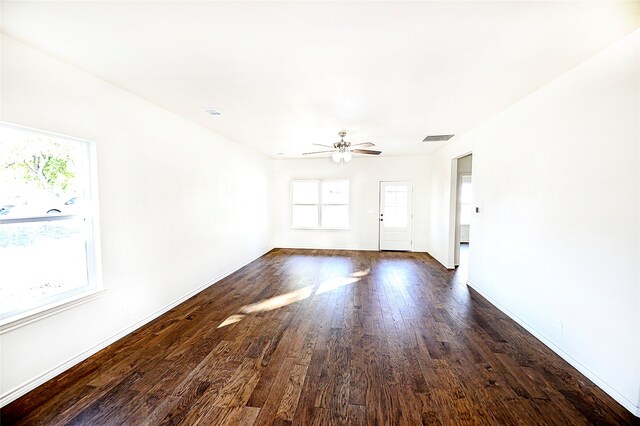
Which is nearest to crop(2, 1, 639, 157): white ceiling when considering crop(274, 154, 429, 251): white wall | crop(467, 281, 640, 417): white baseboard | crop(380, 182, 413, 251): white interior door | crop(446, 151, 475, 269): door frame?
crop(446, 151, 475, 269): door frame

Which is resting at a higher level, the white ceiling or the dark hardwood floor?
the white ceiling

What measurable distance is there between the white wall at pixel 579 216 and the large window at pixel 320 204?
14.2ft

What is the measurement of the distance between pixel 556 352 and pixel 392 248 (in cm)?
493

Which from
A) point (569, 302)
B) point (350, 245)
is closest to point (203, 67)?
point (569, 302)

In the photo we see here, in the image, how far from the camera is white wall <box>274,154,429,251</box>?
285 inches

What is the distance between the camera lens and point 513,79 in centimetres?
257

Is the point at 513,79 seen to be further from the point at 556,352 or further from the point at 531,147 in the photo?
the point at 556,352

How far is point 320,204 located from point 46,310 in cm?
605

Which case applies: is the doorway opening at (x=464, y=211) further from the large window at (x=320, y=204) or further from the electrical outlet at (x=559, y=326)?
the large window at (x=320, y=204)

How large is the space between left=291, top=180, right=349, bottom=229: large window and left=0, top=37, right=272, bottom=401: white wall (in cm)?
292

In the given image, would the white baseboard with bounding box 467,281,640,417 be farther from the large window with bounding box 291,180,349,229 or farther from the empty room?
the large window with bounding box 291,180,349,229

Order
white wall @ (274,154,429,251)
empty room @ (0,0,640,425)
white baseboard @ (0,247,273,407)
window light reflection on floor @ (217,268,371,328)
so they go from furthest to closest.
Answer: white wall @ (274,154,429,251) < window light reflection on floor @ (217,268,371,328) < white baseboard @ (0,247,273,407) < empty room @ (0,0,640,425)

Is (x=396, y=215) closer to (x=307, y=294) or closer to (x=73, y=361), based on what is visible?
(x=307, y=294)

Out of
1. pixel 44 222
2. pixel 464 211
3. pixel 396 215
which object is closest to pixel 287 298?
pixel 44 222
